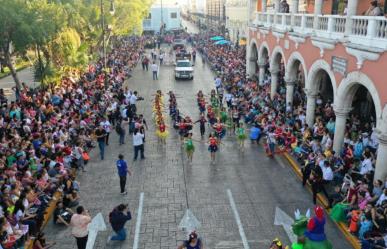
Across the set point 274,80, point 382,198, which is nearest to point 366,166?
point 382,198

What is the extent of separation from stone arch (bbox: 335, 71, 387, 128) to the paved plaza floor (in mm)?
3377

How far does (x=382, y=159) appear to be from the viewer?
13.8m

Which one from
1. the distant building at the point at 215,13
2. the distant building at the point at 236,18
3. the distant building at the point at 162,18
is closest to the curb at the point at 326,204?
the distant building at the point at 236,18

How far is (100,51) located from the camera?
4759 cm

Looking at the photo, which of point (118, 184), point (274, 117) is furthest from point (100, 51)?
point (118, 184)

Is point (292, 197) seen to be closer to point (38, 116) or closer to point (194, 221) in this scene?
point (194, 221)

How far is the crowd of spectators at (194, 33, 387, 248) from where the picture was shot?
11.9 meters

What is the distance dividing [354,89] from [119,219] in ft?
33.5

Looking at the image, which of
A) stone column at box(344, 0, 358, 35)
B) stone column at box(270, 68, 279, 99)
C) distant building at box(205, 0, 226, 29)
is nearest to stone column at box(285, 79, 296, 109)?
stone column at box(270, 68, 279, 99)

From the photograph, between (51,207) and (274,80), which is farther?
(274,80)

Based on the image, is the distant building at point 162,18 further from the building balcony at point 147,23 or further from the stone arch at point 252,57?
the stone arch at point 252,57

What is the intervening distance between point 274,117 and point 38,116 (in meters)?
10.9

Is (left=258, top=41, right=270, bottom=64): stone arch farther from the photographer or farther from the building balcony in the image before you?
the building balcony

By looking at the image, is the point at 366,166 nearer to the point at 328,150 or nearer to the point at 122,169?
the point at 328,150
